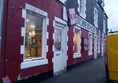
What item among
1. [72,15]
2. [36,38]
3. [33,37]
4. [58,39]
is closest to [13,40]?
[33,37]

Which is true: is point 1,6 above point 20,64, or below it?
above

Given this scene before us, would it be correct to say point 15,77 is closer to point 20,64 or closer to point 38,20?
point 20,64

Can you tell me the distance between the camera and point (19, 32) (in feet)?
27.8

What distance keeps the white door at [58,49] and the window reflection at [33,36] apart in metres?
1.91

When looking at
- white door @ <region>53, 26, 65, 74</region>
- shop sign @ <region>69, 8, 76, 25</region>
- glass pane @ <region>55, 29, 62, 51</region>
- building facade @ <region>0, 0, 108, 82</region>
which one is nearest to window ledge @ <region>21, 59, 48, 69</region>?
building facade @ <region>0, 0, 108, 82</region>

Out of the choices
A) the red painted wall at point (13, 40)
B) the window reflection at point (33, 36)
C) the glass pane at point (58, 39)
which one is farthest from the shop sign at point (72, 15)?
the red painted wall at point (13, 40)

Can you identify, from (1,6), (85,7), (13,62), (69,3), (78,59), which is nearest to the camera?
(1,6)

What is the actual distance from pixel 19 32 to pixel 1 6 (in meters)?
1.35

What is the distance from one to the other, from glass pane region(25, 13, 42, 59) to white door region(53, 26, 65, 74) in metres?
1.91

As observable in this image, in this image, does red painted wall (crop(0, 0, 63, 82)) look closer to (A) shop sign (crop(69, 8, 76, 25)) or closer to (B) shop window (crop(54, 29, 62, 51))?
(B) shop window (crop(54, 29, 62, 51))

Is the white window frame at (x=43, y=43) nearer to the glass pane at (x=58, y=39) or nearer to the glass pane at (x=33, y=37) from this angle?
the glass pane at (x=33, y=37)

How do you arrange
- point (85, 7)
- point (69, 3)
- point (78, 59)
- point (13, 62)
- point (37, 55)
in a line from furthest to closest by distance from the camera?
point (85, 7)
point (78, 59)
point (69, 3)
point (37, 55)
point (13, 62)

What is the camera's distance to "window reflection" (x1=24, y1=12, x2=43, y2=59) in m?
9.60

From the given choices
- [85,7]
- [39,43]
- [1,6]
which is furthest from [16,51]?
[85,7]
